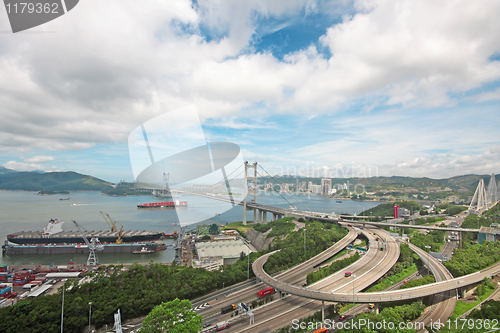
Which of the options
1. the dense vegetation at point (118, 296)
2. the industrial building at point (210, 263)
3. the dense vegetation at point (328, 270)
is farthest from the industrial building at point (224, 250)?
the dense vegetation at point (328, 270)

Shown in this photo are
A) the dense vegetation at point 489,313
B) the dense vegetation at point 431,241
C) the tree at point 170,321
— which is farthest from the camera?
the dense vegetation at point 431,241

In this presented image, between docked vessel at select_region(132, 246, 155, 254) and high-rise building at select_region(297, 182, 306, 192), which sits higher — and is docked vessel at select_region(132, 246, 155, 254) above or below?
below

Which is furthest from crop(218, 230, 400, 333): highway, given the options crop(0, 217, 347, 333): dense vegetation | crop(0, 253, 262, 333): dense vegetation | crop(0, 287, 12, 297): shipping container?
crop(0, 287, 12, 297): shipping container

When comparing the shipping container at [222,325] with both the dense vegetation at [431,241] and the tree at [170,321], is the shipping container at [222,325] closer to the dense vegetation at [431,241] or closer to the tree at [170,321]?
the tree at [170,321]

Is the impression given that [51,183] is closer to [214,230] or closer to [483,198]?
[214,230]

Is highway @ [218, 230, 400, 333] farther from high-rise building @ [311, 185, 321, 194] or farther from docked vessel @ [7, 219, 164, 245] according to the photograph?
high-rise building @ [311, 185, 321, 194]

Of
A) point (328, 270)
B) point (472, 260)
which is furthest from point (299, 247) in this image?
point (472, 260)
